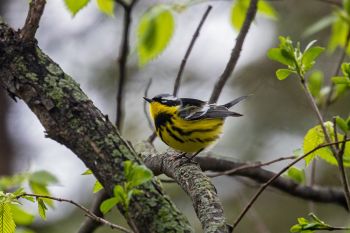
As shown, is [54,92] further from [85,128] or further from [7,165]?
[7,165]

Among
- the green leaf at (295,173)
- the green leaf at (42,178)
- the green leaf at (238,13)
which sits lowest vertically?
the green leaf at (295,173)

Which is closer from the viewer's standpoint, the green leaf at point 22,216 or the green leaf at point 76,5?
the green leaf at point 76,5

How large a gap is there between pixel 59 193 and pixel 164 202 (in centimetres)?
386

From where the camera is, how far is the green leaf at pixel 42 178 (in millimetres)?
2830

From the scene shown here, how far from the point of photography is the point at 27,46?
1676mm

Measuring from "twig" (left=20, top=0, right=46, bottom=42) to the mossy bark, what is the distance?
0.08ft

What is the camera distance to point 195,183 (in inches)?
74.8

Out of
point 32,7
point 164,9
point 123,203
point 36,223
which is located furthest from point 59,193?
point 123,203

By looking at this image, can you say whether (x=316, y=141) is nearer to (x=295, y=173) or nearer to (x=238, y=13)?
(x=295, y=173)

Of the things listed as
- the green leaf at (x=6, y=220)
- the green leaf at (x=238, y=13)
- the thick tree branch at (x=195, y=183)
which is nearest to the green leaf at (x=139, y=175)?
the thick tree branch at (x=195, y=183)

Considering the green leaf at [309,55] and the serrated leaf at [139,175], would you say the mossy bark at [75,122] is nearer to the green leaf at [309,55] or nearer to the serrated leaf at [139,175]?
the serrated leaf at [139,175]

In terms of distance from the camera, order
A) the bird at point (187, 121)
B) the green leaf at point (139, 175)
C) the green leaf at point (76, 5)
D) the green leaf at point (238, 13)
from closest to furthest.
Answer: the green leaf at point (139, 175), the green leaf at point (76, 5), the green leaf at point (238, 13), the bird at point (187, 121)

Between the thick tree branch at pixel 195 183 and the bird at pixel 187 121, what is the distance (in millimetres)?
379

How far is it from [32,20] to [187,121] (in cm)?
170
